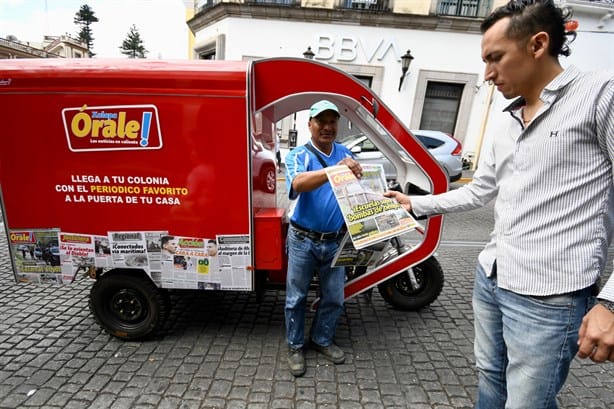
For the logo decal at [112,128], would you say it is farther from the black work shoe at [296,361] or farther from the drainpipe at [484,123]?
the drainpipe at [484,123]

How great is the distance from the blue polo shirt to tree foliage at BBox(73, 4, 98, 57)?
3100 inches

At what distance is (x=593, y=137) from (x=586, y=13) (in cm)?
1514

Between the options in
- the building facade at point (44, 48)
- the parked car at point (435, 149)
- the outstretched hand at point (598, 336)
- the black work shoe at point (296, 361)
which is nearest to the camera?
the outstretched hand at point (598, 336)

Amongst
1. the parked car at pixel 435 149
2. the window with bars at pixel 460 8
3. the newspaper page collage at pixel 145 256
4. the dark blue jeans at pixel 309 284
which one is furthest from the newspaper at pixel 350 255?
the window with bars at pixel 460 8

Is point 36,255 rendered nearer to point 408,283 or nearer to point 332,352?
point 332,352

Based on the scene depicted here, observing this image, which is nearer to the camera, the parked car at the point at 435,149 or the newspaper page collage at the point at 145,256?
the newspaper page collage at the point at 145,256

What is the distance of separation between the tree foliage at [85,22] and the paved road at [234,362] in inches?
3063

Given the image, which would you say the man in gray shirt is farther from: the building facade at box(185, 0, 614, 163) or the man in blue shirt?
the building facade at box(185, 0, 614, 163)

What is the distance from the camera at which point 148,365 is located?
2541mm

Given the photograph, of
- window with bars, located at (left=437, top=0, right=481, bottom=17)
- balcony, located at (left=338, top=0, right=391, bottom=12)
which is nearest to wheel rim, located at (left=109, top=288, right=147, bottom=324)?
balcony, located at (left=338, top=0, right=391, bottom=12)

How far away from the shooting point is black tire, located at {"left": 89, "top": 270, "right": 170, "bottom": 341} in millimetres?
2682

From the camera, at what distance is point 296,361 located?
252cm

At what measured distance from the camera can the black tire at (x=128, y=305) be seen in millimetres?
2682

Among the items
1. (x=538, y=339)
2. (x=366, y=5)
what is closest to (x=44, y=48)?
(x=366, y=5)
